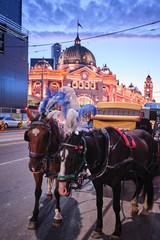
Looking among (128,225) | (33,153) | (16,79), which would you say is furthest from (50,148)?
(16,79)

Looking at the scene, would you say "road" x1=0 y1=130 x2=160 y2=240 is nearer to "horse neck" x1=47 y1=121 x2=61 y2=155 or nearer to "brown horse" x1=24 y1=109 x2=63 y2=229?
"brown horse" x1=24 y1=109 x2=63 y2=229

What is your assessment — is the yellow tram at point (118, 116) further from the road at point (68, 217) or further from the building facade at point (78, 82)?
the building facade at point (78, 82)

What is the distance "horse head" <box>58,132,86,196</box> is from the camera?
329 cm

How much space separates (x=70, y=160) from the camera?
130 inches

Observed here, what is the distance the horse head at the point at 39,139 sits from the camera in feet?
12.0

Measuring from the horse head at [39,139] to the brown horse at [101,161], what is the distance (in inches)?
15.8

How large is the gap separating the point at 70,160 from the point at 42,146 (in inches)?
26.6

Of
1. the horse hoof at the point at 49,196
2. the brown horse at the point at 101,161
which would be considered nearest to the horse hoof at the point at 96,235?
the brown horse at the point at 101,161

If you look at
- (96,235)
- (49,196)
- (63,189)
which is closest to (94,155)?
(63,189)

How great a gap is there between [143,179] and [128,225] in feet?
3.46

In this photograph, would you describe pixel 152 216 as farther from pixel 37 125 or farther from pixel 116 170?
pixel 37 125

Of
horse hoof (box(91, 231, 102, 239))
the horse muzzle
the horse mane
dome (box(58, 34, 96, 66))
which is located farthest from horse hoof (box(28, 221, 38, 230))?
dome (box(58, 34, 96, 66))

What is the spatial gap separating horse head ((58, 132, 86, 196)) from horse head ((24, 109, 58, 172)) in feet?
1.68

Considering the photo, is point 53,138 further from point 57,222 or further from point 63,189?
point 57,222
